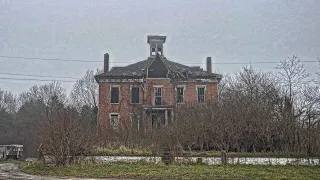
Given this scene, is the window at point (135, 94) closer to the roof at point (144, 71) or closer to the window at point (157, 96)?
the roof at point (144, 71)

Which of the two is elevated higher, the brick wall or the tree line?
the brick wall

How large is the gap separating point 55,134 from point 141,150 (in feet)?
15.9

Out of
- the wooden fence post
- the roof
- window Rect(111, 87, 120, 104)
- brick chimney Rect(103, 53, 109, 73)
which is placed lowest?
the wooden fence post

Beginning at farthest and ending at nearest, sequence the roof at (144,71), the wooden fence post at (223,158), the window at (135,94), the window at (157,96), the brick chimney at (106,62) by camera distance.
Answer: the brick chimney at (106,62)
the window at (135,94)
the window at (157,96)
the roof at (144,71)
the wooden fence post at (223,158)

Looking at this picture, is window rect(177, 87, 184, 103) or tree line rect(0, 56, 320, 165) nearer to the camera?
tree line rect(0, 56, 320, 165)

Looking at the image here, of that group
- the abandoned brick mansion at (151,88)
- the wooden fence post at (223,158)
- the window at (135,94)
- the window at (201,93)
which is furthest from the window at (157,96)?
the wooden fence post at (223,158)

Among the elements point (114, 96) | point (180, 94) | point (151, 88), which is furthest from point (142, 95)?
point (180, 94)

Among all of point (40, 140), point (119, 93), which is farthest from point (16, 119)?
point (40, 140)

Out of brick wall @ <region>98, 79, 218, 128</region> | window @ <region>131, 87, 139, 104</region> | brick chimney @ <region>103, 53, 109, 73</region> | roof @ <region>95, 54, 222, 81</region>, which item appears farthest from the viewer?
brick chimney @ <region>103, 53, 109, 73</region>

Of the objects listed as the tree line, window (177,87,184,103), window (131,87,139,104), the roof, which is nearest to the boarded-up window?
the roof

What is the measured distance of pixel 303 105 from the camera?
23141 mm

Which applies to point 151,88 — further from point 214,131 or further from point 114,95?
point 214,131

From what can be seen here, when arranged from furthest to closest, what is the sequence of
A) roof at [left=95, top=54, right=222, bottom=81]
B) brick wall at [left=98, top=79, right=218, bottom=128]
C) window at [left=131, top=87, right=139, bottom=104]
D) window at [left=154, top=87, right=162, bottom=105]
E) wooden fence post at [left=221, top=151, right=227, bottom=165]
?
window at [left=131, top=87, right=139, bottom=104]
window at [left=154, top=87, right=162, bottom=105]
roof at [left=95, top=54, right=222, bottom=81]
brick wall at [left=98, top=79, right=218, bottom=128]
wooden fence post at [left=221, top=151, right=227, bottom=165]

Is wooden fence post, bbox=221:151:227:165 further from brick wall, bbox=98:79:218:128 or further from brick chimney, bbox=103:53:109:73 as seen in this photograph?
brick chimney, bbox=103:53:109:73
